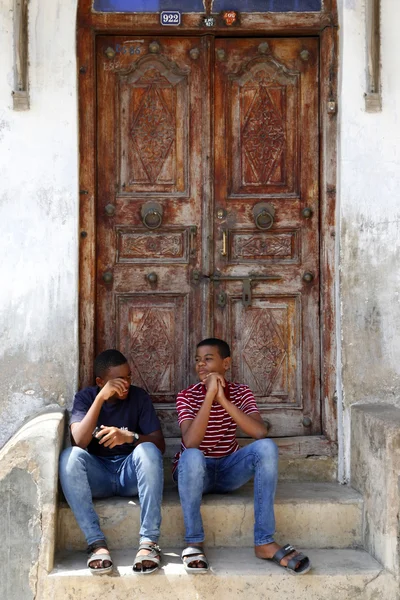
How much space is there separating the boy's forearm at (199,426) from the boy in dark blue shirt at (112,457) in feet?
0.61

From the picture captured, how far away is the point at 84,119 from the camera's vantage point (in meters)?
5.11

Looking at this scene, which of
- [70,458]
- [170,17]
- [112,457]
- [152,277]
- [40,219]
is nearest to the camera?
[70,458]

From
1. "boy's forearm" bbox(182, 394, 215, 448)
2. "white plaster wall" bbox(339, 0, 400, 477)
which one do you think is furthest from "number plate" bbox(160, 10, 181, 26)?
"boy's forearm" bbox(182, 394, 215, 448)

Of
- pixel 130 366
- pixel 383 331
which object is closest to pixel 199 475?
pixel 130 366

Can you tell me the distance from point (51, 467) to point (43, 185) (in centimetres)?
170

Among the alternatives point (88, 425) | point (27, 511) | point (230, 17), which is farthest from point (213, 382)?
point (230, 17)

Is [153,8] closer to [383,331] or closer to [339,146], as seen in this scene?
[339,146]

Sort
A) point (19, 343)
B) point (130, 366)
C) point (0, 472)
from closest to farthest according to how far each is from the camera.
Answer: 1. point (0, 472)
2. point (19, 343)
3. point (130, 366)

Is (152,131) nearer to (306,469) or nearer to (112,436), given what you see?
(112,436)

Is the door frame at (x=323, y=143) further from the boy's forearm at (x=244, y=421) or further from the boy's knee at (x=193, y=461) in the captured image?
the boy's knee at (x=193, y=461)

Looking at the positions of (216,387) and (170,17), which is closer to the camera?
(216,387)

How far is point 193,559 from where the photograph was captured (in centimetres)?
421

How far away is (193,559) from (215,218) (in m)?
2.15

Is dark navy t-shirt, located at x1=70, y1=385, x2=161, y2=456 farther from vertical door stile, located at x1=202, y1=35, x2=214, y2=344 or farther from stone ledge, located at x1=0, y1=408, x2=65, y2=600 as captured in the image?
vertical door stile, located at x1=202, y1=35, x2=214, y2=344
